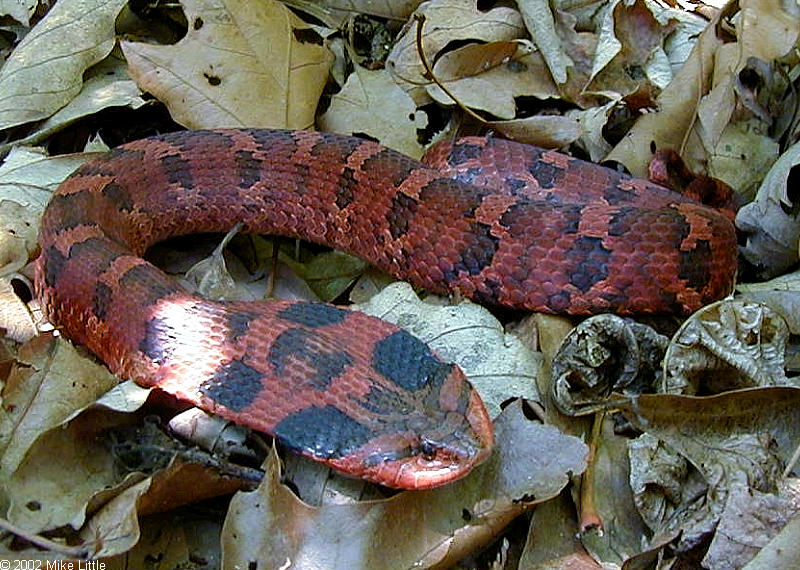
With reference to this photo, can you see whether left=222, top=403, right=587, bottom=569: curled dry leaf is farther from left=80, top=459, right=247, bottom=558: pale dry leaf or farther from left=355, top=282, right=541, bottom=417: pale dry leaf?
left=355, top=282, right=541, bottom=417: pale dry leaf

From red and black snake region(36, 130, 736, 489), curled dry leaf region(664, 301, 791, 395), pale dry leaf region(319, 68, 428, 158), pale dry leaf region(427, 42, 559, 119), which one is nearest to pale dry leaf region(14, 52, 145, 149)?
red and black snake region(36, 130, 736, 489)

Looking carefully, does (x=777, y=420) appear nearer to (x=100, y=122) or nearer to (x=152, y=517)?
(x=152, y=517)

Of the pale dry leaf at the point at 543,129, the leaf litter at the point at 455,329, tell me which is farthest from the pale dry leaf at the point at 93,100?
the pale dry leaf at the point at 543,129

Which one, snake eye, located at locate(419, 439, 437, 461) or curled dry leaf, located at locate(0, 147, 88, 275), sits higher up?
snake eye, located at locate(419, 439, 437, 461)

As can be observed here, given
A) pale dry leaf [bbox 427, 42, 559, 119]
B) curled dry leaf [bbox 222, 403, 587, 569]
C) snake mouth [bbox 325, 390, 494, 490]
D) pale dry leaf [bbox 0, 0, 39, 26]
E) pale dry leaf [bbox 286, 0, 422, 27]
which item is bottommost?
curled dry leaf [bbox 222, 403, 587, 569]

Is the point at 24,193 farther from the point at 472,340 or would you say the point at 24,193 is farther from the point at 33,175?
the point at 472,340

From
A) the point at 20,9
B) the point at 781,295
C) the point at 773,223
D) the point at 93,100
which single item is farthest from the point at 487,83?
the point at 20,9

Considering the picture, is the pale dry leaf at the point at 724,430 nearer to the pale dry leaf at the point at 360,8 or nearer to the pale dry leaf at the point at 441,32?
the pale dry leaf at the point at 441,32
